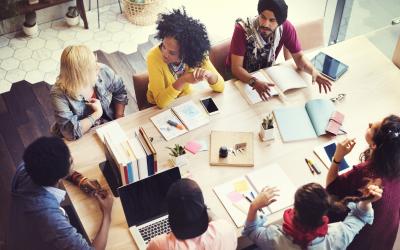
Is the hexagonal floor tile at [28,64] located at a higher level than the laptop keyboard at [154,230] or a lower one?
lower

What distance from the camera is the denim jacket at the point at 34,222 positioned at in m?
2.35

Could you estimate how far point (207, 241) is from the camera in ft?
7.12

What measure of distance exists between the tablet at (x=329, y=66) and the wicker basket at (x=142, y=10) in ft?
6.36

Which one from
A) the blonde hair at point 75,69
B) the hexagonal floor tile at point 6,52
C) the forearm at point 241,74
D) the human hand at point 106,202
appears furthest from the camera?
the hexagonal floor tile at point 6,52

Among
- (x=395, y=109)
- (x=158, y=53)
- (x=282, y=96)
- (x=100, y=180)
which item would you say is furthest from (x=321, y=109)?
(x=100, y=180)

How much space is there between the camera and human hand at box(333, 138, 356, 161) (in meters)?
2.65

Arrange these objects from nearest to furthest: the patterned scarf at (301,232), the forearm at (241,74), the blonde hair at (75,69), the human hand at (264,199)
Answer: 1. the patterned scarf at (301,232)
2. the human hand at (264,199)
3. the blonde hair at (75,69)
4. the forearm at (241,74)

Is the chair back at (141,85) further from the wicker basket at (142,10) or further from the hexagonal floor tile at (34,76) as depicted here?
the wicker basket at (142,10)

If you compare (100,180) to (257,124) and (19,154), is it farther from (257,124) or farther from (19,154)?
(19,154)

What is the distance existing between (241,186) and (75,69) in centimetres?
110

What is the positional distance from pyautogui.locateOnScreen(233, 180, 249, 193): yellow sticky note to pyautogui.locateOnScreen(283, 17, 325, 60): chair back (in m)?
1.44

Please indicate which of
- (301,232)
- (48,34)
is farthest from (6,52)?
(301,232)

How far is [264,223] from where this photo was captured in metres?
2.49

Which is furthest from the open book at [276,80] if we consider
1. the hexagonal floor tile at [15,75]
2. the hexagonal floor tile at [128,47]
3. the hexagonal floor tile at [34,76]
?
the hexagonal floor tile at [15,75]
